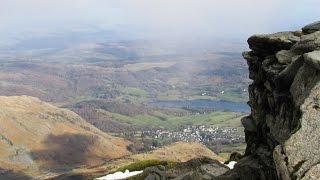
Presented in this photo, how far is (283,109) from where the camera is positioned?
1676 inches

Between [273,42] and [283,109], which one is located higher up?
[273,42]

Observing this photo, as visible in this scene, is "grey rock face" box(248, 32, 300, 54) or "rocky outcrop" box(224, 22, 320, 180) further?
"grey rock face" box(248, 32, 300, 54)

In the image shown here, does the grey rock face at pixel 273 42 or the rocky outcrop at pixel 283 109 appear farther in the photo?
the grey rock face at pixel 273 42

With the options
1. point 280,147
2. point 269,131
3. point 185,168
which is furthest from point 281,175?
point 185,168

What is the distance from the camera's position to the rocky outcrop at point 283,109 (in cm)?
3250

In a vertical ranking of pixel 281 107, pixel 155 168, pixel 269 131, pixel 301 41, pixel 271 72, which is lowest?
pixel 155 168

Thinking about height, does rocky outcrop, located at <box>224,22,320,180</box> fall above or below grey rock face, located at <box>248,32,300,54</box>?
below

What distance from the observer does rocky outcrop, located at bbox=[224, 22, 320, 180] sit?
107 ft

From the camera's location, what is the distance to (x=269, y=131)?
155 ft

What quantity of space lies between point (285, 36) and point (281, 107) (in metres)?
9.79

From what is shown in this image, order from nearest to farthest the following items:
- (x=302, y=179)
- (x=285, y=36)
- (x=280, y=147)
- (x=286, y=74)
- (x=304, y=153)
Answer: (x=302, y=179), (x=304, y=153), (x=280, y=147), (x=286, y=74), (x=285, y=36)

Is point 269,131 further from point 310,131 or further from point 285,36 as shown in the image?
point 310,131

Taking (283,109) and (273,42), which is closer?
(283,109)

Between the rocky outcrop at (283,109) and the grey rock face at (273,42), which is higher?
the grey rock face at (273,42)
